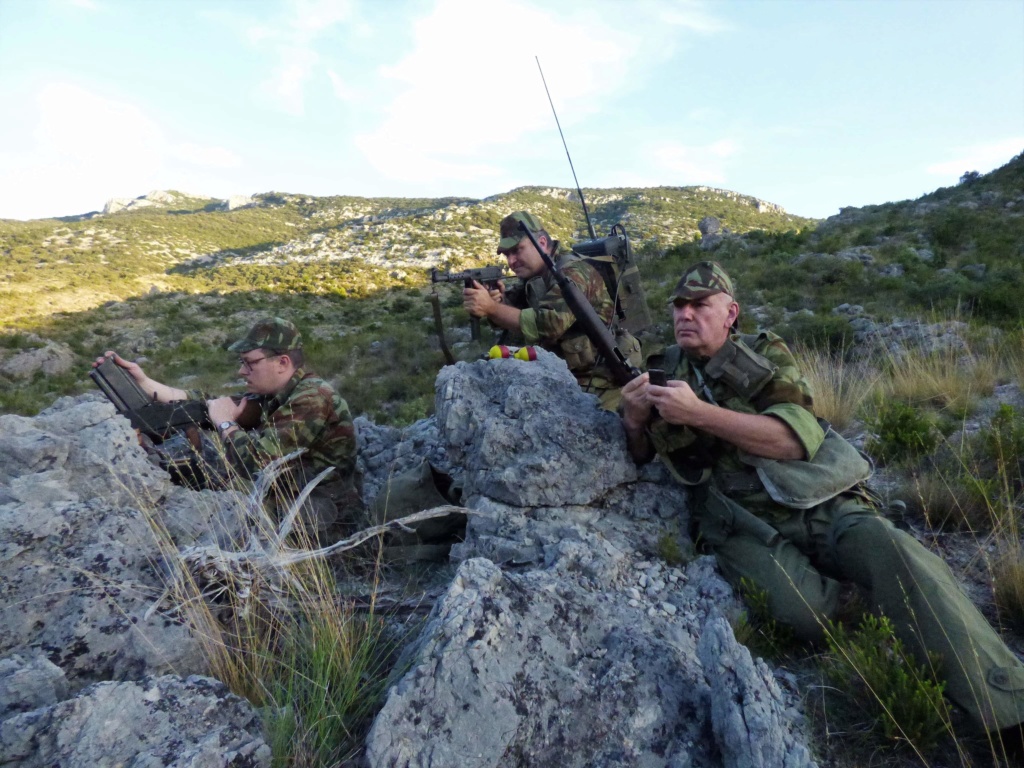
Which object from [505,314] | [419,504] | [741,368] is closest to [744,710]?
[741,368]

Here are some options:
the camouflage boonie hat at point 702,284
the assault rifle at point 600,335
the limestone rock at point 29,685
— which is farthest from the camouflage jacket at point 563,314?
the limestone rock at point 29,685

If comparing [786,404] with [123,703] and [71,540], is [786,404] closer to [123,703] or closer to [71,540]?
[123,703]

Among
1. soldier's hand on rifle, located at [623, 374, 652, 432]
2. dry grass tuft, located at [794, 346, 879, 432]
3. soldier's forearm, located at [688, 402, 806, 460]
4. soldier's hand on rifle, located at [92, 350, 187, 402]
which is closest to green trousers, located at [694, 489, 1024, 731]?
soldier's forearm, located at [688, 402, 806, 460]

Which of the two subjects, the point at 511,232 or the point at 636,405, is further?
the point at 511,232

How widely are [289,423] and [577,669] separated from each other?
2.34 metres

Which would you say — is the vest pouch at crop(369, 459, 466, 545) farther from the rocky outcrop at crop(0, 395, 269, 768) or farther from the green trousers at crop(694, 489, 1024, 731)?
the green trousers at crop(694, 489, 1024, 731)

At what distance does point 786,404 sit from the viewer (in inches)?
101

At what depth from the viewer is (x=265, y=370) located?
3516mm

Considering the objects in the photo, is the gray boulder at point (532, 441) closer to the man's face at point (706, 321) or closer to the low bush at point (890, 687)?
the man's face at point (706, 321)

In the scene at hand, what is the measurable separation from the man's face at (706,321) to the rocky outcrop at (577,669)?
105 cm

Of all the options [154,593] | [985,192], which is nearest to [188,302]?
[154,593]

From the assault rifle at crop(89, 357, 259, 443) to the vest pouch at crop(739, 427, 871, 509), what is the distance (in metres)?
3.30

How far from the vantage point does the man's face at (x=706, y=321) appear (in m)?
2.79

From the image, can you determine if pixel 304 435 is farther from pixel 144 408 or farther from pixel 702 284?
pixel 702 284
